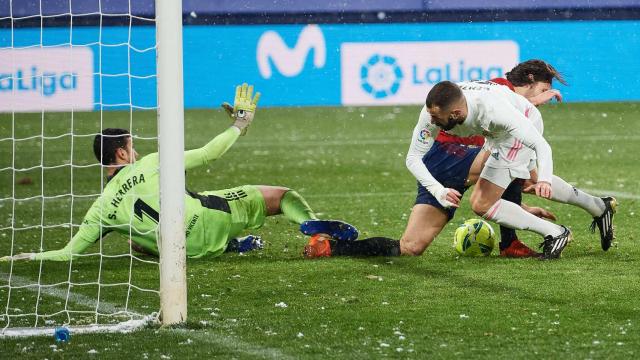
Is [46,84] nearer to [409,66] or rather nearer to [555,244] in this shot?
[409,66]

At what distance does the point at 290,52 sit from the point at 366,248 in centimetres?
1250

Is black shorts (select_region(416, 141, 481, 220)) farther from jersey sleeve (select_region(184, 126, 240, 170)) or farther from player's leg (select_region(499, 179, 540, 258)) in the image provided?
jersey sleeve (select_region(184, 126, 240, 170))

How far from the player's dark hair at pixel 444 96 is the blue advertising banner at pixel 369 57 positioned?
1248 cm

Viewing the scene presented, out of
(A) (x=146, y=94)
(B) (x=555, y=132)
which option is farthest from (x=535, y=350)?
(A) (x=146, y=94)

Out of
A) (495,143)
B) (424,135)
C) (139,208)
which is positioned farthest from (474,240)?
(139,208)

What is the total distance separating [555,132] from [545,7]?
15.5ft

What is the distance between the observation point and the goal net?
19.6 ft

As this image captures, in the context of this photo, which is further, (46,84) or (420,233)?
(46,84)

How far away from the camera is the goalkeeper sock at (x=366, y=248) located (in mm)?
7664

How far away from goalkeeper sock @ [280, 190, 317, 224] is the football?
3.09 ft

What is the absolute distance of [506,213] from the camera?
24.3ft

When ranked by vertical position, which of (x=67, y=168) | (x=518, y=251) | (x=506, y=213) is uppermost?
(x=67, y=168)

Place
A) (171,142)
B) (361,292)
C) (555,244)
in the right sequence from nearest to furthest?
1. (171,142)
2. (361,292)
3. (555,244)

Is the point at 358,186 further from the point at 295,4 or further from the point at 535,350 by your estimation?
the point at 295,4
